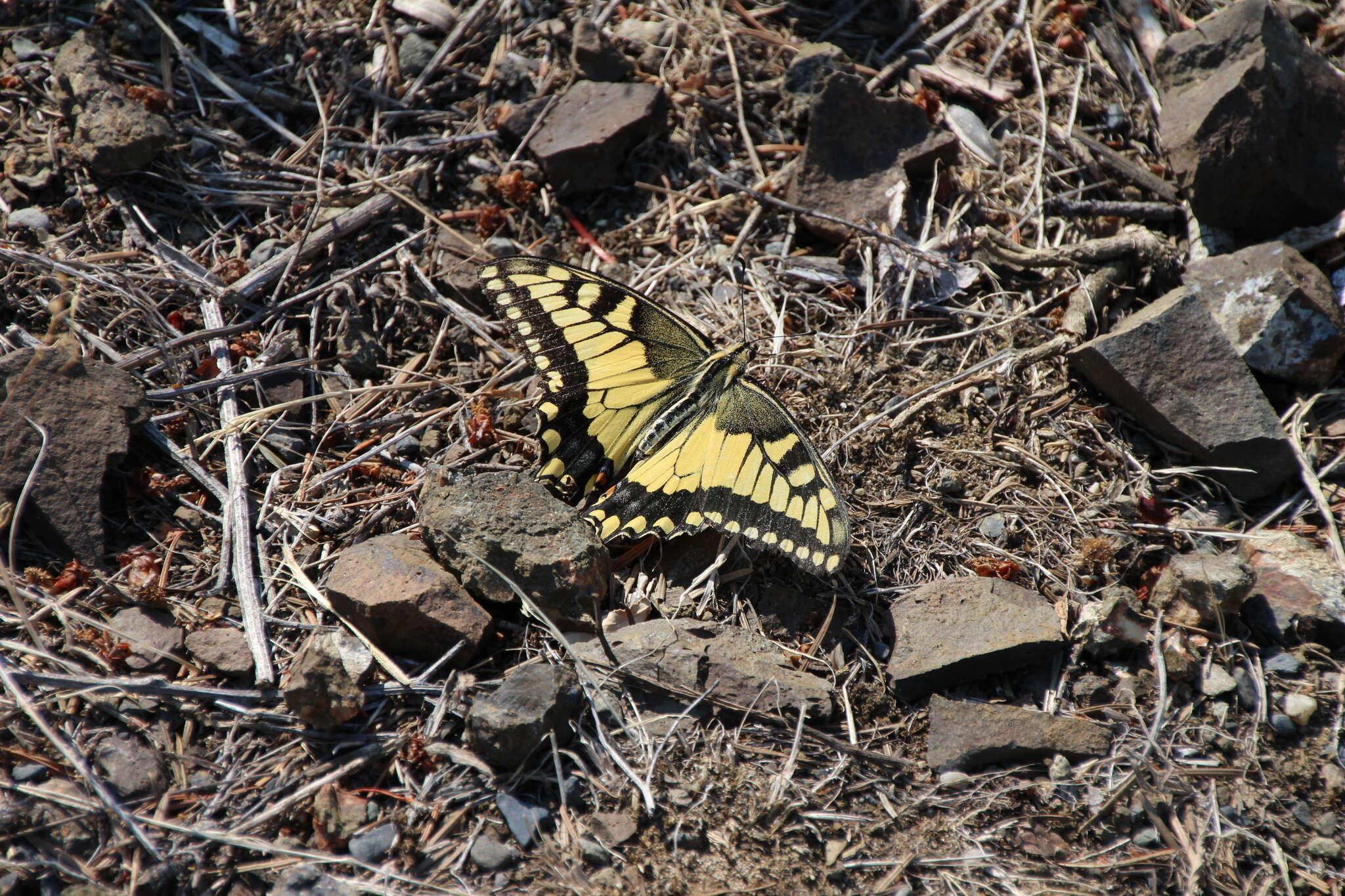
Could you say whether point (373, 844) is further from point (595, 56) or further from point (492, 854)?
point (595, 56)

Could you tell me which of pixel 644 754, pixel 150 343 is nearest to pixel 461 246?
pixel 150 343

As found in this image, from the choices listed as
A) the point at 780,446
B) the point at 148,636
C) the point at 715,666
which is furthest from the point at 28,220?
the point at 715,666

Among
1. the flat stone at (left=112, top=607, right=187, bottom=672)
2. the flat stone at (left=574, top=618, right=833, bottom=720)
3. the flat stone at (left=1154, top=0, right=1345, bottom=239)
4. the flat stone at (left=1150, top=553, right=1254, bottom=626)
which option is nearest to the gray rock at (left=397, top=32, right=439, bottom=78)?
the flat stone at (left=112, top=607, right=187, bottom=672)

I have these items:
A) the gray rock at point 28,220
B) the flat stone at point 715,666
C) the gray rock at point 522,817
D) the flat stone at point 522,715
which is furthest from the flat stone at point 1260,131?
the gray rock at point 28,220

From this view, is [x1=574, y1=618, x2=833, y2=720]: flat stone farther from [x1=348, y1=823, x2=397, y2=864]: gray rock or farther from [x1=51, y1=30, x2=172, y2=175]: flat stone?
[x1=51, y1=30, x2=172, y2=175]: flat stone

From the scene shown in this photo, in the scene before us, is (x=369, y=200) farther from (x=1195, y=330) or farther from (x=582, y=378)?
(x=1195, y=330)
